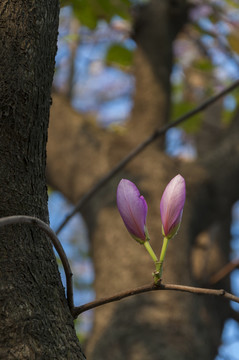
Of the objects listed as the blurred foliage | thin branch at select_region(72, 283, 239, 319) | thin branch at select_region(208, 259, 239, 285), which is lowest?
thin branch at select_region(72, 283, 239, 319)

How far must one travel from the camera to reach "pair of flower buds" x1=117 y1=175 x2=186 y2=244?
1.78 feet

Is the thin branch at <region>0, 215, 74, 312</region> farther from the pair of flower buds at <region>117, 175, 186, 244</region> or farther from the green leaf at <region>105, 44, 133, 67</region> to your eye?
the green leaf at <region>105, 44, 133, 67</region>

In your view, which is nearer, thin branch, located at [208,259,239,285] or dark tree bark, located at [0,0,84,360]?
dark tree bark, located at [0,0,84,360]

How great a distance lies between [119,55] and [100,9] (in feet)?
3.09

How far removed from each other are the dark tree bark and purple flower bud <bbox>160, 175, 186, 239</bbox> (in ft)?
0.41

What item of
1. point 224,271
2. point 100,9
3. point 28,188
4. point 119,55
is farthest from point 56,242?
point 119,55

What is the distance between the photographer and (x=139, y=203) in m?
0.54

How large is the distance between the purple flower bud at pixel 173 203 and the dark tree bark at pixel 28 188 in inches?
4.9

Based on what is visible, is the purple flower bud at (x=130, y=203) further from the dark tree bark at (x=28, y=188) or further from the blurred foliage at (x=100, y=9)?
the blurred foliage at (x=100, y=9)

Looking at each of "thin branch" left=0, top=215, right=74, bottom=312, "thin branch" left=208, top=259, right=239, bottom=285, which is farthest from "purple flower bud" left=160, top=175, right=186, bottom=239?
"thin branch" left=208, top=259, right=239, bottom=285

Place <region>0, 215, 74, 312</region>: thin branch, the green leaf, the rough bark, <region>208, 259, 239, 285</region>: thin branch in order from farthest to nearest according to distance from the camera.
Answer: the green leaf < <region>208, 259, 239, 285</region>: thin branch < the rough bark < <region>0, 215, 74, 312</region>: thin branch

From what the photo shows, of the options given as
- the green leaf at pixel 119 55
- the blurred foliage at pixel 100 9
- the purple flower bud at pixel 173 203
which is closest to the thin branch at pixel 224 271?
the blurred foliage at pixel 100 9

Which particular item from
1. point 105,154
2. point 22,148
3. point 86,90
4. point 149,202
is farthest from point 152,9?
point 86,90

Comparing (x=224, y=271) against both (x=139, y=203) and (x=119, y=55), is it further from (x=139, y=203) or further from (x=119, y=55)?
(x=139, y=203)
